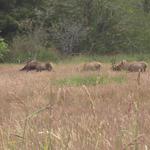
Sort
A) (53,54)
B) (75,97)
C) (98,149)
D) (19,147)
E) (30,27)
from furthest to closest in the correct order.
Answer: (30,27) < (53,54) < (75,97) < (19,147) < (98,149)

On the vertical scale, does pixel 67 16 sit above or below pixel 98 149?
below

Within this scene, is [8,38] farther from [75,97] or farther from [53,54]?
[75,97]

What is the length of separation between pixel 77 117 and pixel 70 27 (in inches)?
933

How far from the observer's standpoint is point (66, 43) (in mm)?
29750

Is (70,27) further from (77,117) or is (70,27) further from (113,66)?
(77,117)

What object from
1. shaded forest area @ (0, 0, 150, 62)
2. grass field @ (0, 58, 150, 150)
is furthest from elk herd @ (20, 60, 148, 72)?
shaded forest area @ (0, 0, 150, 62)

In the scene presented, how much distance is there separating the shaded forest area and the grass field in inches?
641

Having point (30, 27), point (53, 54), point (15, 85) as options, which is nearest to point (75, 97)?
point (15, 85)

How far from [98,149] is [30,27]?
2614 cm

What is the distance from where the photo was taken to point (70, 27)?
29656mm

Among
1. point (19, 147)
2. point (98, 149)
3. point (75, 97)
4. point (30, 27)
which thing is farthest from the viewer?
point (30, 27)

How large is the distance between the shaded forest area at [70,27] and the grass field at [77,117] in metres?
16.3

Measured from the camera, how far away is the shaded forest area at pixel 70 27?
28.3 metres

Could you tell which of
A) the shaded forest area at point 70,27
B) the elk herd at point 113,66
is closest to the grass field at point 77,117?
the elk herd at point 113,66
